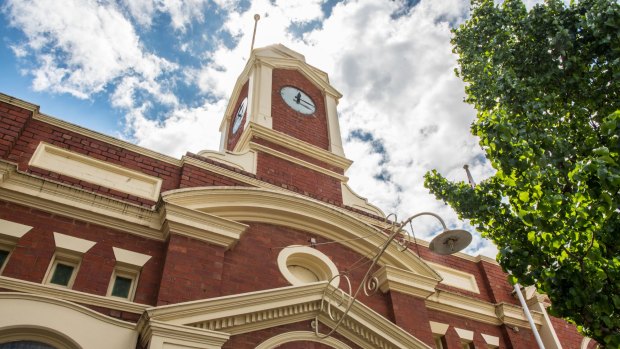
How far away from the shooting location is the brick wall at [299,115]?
49.7ft

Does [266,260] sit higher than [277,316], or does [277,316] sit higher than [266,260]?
[266,260]

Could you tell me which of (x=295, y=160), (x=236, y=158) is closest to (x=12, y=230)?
(x=236, y=158)

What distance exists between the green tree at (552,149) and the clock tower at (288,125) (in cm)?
365

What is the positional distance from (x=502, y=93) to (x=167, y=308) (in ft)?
27.0

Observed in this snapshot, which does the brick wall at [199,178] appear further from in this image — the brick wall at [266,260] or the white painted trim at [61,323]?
the white painted trim at [61,323]

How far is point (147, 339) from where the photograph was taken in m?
7.59

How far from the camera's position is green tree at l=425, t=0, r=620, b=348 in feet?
23.2

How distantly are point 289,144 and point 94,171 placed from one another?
5.80 m

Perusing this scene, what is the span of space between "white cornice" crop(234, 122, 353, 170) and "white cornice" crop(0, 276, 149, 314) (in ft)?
19.9

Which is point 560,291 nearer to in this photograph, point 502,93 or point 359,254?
point 502,93

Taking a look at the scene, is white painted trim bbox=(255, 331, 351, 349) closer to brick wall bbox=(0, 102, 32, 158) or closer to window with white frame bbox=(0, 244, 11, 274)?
window with white frame bbox=(0, 244, 11, 274)

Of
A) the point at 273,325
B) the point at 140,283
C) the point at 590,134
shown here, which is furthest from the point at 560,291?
the point at 140,283

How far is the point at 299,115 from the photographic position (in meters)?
15.9

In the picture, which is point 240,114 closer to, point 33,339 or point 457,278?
point 457,278
